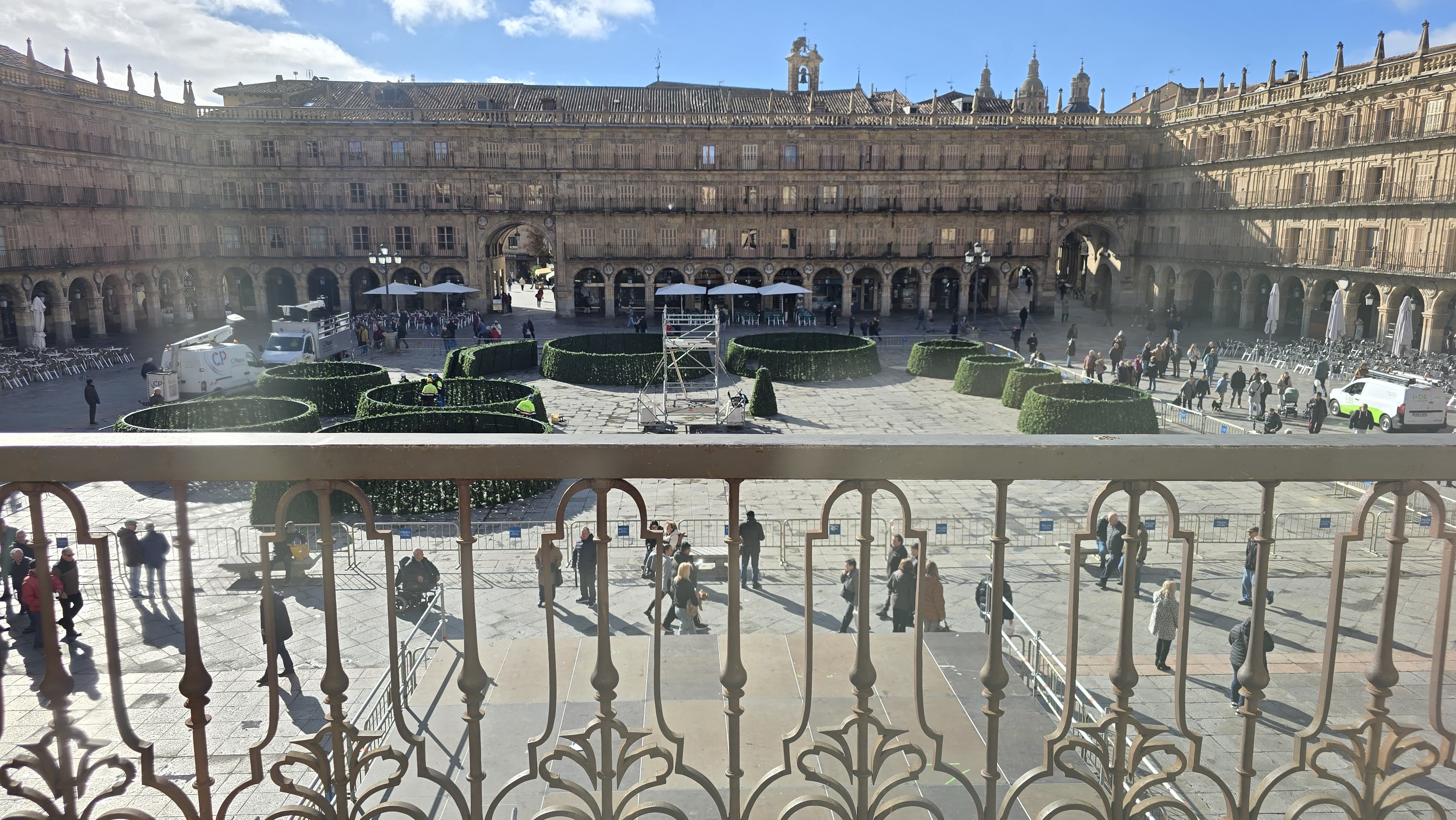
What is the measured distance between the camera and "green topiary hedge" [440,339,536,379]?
27.3 m

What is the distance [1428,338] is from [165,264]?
170 feet

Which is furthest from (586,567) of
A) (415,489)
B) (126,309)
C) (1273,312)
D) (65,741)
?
(126,309)

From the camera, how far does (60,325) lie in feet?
120

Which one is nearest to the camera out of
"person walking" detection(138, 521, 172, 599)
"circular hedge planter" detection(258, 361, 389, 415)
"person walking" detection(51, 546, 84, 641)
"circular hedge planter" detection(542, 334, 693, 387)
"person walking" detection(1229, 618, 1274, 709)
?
"person walking" detection(1229, 618, 1274, 709)

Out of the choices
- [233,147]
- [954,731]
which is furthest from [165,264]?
[954,731]

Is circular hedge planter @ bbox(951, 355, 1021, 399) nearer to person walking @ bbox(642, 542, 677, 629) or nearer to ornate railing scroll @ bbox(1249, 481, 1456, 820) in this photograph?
person walking @ bbox(642, 542, 677, 629)

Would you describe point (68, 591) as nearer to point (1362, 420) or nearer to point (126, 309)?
point (1362, 420)

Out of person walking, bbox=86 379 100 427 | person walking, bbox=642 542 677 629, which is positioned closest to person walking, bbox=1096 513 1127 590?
person walking, bbox=642 542 677 629

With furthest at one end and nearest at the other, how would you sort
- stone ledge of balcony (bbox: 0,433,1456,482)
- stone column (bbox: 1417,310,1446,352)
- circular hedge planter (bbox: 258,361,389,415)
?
stone column (bbox: 1417,310,1446,352) → circular hedge planter (bbox: 258,361,389,415) → stone ledge of balcony (bbox: 0,433,1456,482)

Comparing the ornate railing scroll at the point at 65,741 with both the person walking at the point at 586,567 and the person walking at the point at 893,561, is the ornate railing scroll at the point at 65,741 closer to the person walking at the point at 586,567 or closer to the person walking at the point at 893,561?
the person walking at the point at 586,567

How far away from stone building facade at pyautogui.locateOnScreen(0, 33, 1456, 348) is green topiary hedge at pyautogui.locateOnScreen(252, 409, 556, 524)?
83.8ft

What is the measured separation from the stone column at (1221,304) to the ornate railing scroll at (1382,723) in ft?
158

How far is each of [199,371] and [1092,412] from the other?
21818 mm

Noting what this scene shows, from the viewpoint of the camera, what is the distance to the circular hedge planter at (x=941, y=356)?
3064cm
